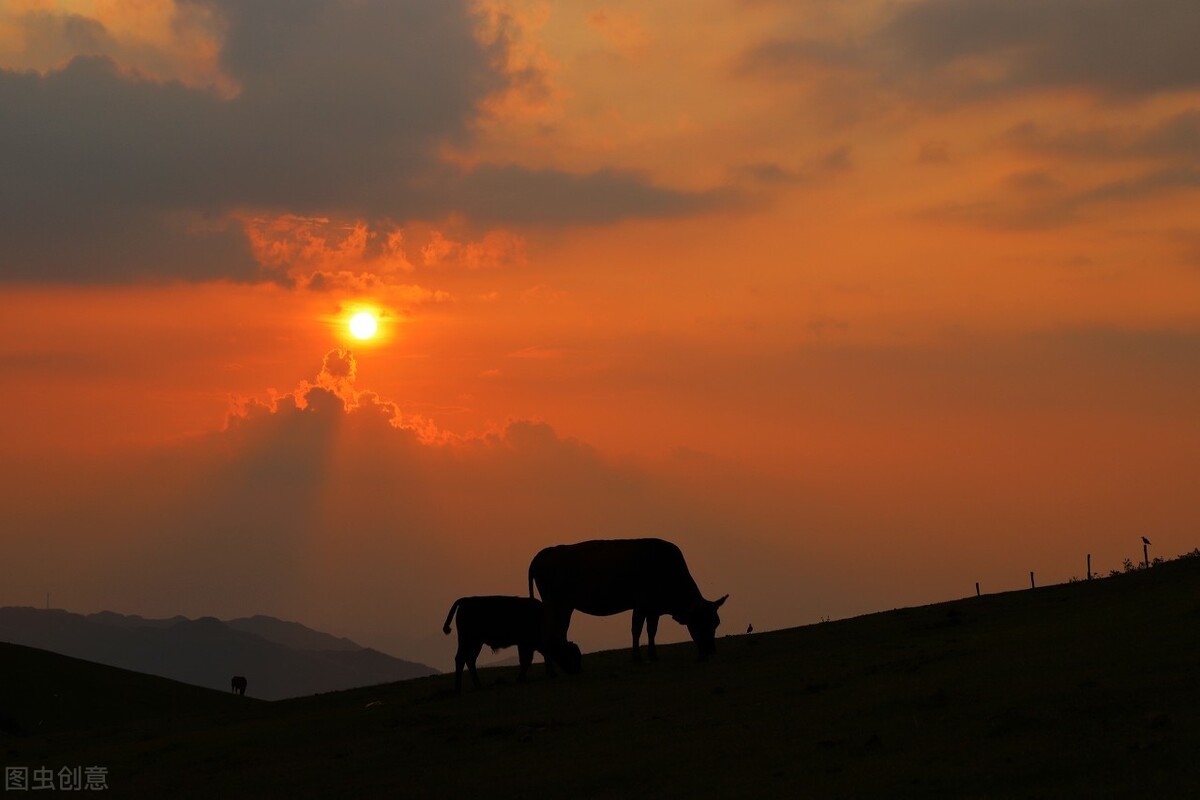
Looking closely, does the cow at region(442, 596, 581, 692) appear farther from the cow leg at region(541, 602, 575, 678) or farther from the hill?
the hill

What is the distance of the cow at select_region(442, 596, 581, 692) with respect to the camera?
119 feet

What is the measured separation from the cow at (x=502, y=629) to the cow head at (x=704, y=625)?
3170 millimetres

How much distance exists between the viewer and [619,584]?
122 ft

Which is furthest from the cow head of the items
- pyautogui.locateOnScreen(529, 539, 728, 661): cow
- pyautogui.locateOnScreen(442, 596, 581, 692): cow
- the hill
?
the hill

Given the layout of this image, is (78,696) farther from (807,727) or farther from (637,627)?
(807,727)

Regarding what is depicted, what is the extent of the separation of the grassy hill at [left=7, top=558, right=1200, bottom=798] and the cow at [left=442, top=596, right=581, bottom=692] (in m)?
1.14

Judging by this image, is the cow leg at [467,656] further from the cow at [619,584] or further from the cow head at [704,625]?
the cow head at [704,625]

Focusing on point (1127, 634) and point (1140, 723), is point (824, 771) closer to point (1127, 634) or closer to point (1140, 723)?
point (1140, 723)

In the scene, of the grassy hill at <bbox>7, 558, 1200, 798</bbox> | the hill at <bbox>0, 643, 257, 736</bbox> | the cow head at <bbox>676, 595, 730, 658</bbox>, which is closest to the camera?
the grassy hill at <bbox>7, 558, 1200, 798</bbox>

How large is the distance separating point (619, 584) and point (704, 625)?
111 inches

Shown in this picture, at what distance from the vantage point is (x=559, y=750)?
A: 78.2 ft

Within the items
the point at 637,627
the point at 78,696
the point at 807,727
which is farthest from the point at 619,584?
the point at 78,696

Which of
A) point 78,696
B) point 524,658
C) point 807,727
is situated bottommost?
point 807,727

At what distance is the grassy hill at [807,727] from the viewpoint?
1898 cm
